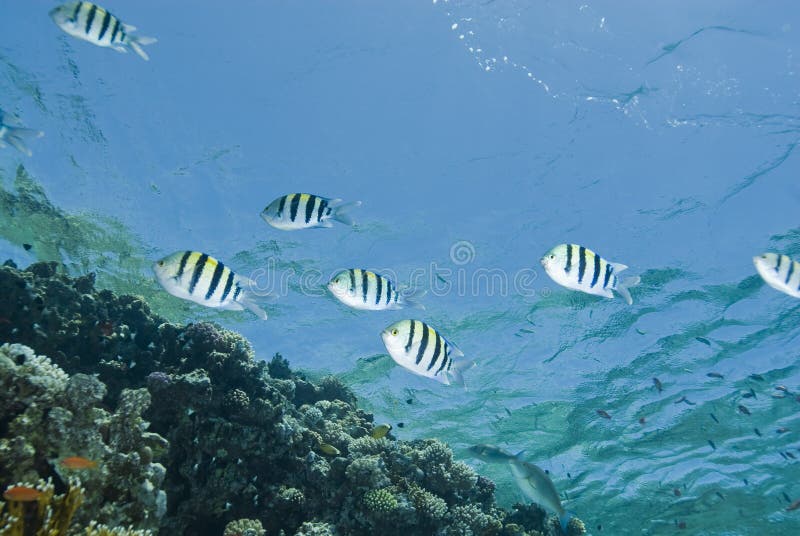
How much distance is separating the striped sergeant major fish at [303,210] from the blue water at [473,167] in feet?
34.9

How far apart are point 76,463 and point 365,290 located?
3.25 m

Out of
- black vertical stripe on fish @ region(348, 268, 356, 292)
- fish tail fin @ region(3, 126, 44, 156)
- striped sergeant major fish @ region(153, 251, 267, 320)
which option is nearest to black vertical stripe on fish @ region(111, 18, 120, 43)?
fish tail fin @ region(3, 126, 44, 156)

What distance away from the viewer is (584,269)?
4441mm

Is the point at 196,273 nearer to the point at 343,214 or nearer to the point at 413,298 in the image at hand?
the point at 343,214

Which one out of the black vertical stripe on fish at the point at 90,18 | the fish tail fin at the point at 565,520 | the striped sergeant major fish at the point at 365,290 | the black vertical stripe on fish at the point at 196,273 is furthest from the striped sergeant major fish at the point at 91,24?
the fish tail fin at the point at 565,520

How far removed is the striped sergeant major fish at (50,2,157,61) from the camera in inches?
215

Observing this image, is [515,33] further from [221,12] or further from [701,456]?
[701,456]

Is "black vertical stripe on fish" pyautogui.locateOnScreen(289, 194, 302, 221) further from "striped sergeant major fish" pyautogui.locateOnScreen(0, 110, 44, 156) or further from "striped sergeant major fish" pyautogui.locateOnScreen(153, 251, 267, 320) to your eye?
Answer: "striped sergeant major fish" pyautogui.locateOnScreen(0, 110, 44, 156)

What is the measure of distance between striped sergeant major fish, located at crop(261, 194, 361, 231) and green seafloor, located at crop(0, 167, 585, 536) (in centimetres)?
269

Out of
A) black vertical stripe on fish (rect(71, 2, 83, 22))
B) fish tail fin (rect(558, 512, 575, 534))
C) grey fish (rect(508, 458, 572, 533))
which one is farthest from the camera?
grey fish (rect(508, 458, 572, 533))

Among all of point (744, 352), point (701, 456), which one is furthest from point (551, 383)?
point (701, 456)

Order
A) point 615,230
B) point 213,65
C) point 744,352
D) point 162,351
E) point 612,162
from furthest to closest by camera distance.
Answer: point 744,352
point 615,230
point 612,162
point 213,65
point 162,351

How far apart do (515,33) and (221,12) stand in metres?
8.89

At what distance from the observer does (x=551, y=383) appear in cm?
2159
